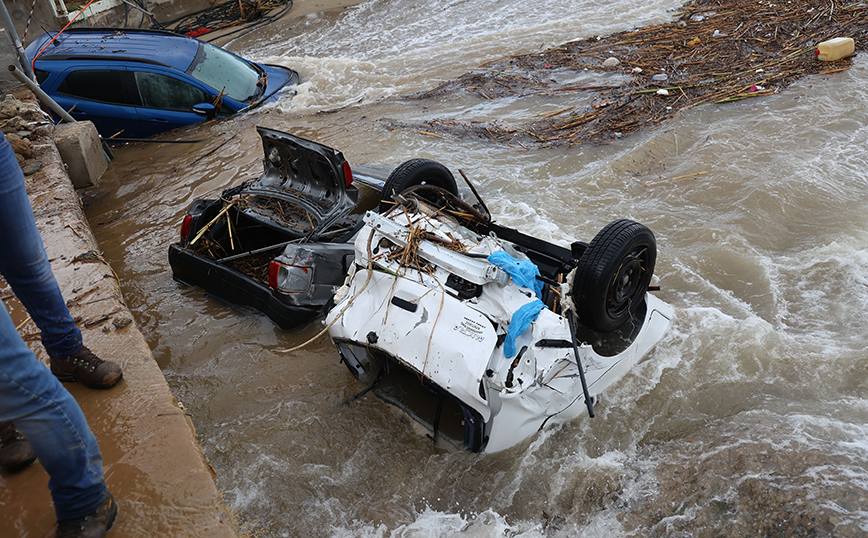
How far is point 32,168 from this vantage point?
6273mm

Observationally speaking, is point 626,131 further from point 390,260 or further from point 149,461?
point 149,461

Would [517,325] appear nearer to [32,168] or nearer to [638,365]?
[638,365]

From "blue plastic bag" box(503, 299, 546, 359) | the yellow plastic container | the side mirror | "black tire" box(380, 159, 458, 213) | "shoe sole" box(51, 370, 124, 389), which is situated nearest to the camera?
"blue plastic bag" box(503, 299, 546, 359)

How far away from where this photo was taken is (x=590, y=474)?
11.0ft

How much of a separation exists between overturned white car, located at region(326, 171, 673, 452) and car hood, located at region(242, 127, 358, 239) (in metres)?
1.11

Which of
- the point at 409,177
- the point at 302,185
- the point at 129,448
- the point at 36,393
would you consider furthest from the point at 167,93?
the point at 36,393

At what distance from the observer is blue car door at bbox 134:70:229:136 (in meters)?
7.76

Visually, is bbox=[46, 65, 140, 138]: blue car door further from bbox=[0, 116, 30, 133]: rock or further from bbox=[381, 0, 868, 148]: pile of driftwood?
bbox=[381, 0, 868, 148]: pile of driftwood

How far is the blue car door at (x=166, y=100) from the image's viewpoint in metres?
7.76

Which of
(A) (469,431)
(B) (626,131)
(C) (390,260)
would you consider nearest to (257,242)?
(C) (390,260)

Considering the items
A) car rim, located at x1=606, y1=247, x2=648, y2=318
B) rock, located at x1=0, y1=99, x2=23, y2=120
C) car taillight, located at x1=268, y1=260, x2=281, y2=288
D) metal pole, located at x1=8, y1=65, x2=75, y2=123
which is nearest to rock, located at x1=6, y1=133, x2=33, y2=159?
rock, located at x1=0, y1=99, x2=23, y2=120

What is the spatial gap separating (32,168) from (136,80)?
2149 mm

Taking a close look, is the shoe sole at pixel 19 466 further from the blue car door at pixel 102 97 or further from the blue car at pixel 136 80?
the blue car door at pixel 102 97

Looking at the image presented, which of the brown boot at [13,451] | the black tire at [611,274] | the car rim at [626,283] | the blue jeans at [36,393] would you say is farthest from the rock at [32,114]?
the car rim at [626,283]
